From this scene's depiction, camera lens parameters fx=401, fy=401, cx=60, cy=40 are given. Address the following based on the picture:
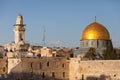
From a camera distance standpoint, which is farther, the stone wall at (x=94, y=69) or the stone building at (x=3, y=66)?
the stone building at (x=3, y=66)

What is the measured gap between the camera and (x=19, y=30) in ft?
155

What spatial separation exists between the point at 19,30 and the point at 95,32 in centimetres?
963

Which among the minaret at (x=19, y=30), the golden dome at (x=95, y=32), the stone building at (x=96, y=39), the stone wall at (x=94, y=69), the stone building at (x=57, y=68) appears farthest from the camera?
the minaret at (x=19, y=30)

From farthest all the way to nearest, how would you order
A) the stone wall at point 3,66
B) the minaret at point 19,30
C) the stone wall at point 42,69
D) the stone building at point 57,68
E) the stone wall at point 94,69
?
1. the minaret at point 19,30
2. the stone wall at point 3,66
3. the stone wall at point 42,69
4. the stone building at point 57,68
5. the stone wall at point 94,69

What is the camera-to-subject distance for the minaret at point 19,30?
46844 millimetres

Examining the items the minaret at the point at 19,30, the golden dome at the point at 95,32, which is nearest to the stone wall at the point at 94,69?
the golden dome at the point at 95,32

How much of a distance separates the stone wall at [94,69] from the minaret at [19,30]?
12645 millimetres

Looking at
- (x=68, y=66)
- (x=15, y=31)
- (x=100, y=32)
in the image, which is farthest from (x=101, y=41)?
(x=15, y=31)

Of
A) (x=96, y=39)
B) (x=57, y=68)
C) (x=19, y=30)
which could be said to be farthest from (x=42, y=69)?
(x=19, y=30)

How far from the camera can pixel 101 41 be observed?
4259cm

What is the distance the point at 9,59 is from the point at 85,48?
1030 cm

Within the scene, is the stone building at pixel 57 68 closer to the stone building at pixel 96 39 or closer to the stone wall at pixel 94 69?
the stone wall at pixel 94 69

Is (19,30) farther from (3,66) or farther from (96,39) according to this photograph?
(3,66)

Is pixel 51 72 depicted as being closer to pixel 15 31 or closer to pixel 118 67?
pixel 118 67
